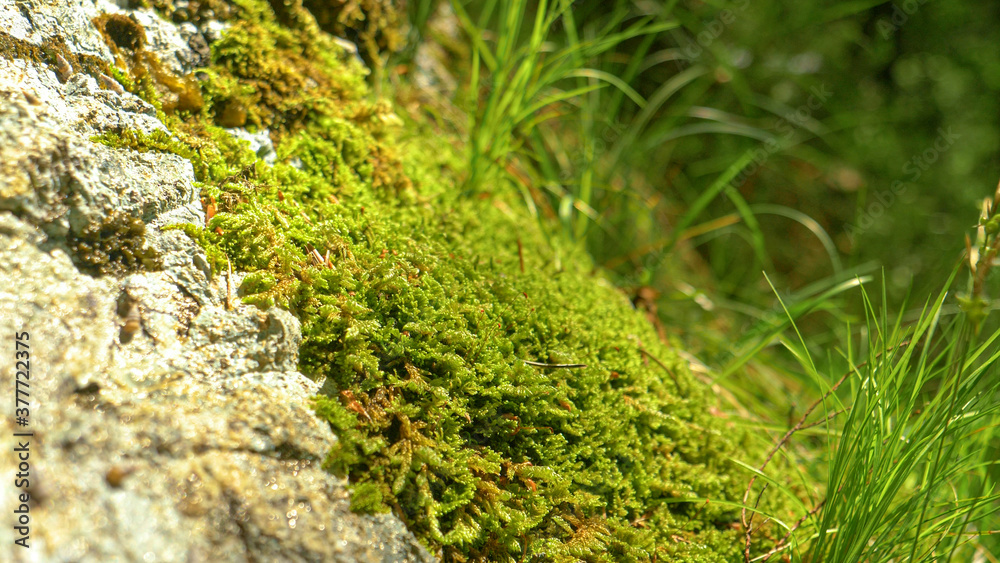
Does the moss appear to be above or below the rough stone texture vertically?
above

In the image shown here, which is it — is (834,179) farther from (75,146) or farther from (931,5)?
(75,146)

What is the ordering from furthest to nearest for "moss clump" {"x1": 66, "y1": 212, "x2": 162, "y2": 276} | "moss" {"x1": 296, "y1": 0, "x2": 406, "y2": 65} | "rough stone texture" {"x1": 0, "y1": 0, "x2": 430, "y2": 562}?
"moss" {"x1": 296, "y1": 0, "x2": 406, "y2": 65} < "moss clump" {"x1": 66, "y1": 212, "x2": 162, "y2": 276} < "rough stone texture" {"x1": 0, "y1": 0, "x2": 430, "y2": 562}

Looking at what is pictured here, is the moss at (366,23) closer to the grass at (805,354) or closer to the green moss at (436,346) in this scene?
the green moss at (436,346)

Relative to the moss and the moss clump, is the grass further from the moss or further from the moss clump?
the moss clump

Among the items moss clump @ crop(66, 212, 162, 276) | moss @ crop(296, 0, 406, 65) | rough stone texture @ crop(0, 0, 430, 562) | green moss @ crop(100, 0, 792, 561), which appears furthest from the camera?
moss @ crop(296, 0, 406, 65)

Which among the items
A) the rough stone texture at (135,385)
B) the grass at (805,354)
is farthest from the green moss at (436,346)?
the grass at (805,354)

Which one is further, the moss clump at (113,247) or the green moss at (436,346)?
the green moss at (436,346)

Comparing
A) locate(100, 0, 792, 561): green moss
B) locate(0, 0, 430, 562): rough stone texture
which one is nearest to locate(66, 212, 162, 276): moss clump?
locate(0, 0, 430, 562): rough stone texture

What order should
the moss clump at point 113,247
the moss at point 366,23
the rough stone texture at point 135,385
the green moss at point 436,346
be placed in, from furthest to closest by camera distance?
the moss at point 366,23
the green moss at point 436,346
the moss clump at point 113,247
the rough stone texture at point 135,385
